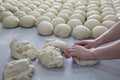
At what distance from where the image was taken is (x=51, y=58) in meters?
1.32

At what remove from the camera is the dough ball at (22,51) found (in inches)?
54.4

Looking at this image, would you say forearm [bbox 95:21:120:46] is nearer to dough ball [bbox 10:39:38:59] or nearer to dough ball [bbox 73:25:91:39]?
dough ball [bbox 73:25:91:39]

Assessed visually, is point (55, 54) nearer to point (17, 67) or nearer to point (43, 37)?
point (17, 67)

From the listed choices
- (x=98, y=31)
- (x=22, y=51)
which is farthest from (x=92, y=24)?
(x=22, y=51)

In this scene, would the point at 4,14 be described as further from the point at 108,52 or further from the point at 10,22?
the point at 108,52

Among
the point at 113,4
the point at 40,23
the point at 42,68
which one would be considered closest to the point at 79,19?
the point at 40,23

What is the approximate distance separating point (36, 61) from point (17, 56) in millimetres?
127

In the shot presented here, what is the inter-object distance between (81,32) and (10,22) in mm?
616

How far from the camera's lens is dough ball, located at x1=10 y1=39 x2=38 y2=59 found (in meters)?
1.38

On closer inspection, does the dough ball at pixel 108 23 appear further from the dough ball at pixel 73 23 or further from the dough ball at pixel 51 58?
the dough ball at pixel 51 58

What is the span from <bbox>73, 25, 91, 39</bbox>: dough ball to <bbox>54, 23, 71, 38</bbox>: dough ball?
0.06 metres

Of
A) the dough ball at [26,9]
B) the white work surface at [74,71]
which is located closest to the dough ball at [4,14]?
the dough ball at [26,9]

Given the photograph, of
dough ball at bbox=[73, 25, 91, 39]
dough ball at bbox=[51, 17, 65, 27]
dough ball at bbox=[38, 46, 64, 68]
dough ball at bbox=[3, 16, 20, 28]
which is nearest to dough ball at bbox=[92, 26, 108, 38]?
dough ball at bbox=[73, 25, 91, 39]

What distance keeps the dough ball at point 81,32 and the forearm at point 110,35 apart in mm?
228
